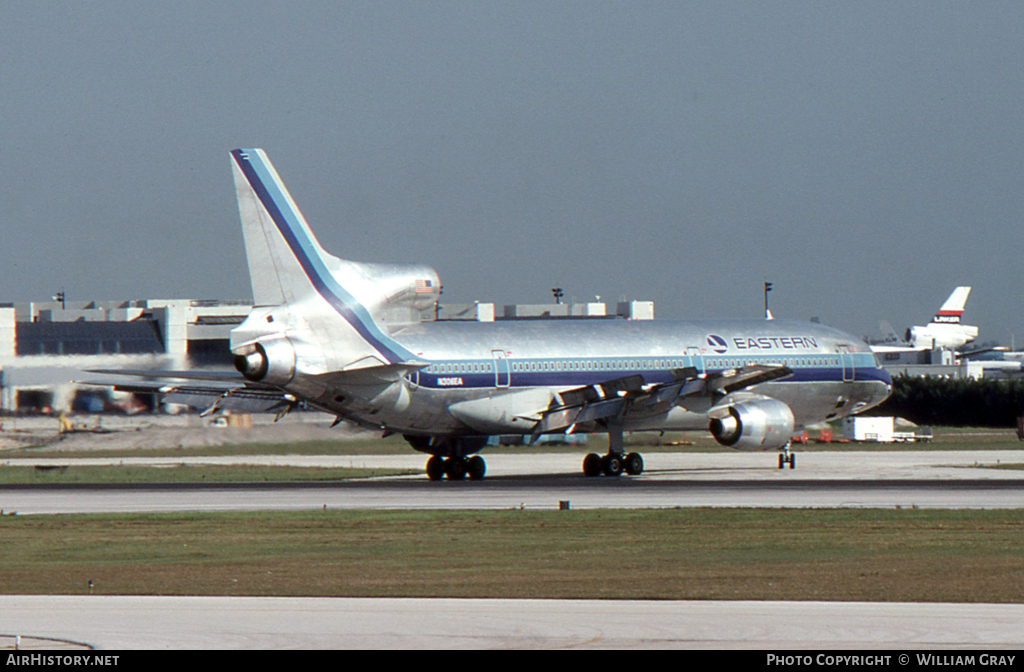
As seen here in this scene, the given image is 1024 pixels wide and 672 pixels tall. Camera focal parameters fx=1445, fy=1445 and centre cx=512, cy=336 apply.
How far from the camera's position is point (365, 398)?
159ft

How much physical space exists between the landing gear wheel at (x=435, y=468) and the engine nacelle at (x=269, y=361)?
860cm

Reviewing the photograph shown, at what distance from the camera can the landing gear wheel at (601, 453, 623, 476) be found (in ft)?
176

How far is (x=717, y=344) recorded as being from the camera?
185ft

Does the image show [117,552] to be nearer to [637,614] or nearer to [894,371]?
[637,614]

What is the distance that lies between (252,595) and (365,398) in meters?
27.7

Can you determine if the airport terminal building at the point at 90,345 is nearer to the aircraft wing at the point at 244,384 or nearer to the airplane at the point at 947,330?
the aircraft wing at the point at 244,384

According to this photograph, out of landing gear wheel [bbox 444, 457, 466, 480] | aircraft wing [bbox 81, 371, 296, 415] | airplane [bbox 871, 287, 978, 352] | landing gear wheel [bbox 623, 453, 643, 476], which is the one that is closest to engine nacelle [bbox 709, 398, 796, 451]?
landing gear wheel [bbox 623, 453, 643, 476]

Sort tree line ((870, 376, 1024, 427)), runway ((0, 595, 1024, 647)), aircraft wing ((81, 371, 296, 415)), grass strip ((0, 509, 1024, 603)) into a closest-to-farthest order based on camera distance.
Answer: runway ((0, 595, 1024, 647))
grass strip ((0, 509, 1024, 603))
aircraft wing ((81, 371, 296, 415))
tree line ((870, 376, 1024, 427))

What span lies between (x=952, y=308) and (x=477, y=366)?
149 metres

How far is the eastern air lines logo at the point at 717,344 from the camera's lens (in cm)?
5616

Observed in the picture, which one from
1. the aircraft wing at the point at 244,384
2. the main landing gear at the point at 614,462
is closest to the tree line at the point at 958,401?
the main landing gear at the point at 614,462

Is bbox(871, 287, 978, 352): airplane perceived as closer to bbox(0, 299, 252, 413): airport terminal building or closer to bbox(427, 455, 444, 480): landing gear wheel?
bbox(0, 299, 252, 413): airport terminal building

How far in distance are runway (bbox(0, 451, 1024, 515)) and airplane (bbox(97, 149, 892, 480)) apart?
210 cm

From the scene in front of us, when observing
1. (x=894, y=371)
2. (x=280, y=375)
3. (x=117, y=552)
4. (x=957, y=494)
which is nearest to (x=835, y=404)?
(x=957, y=494)
